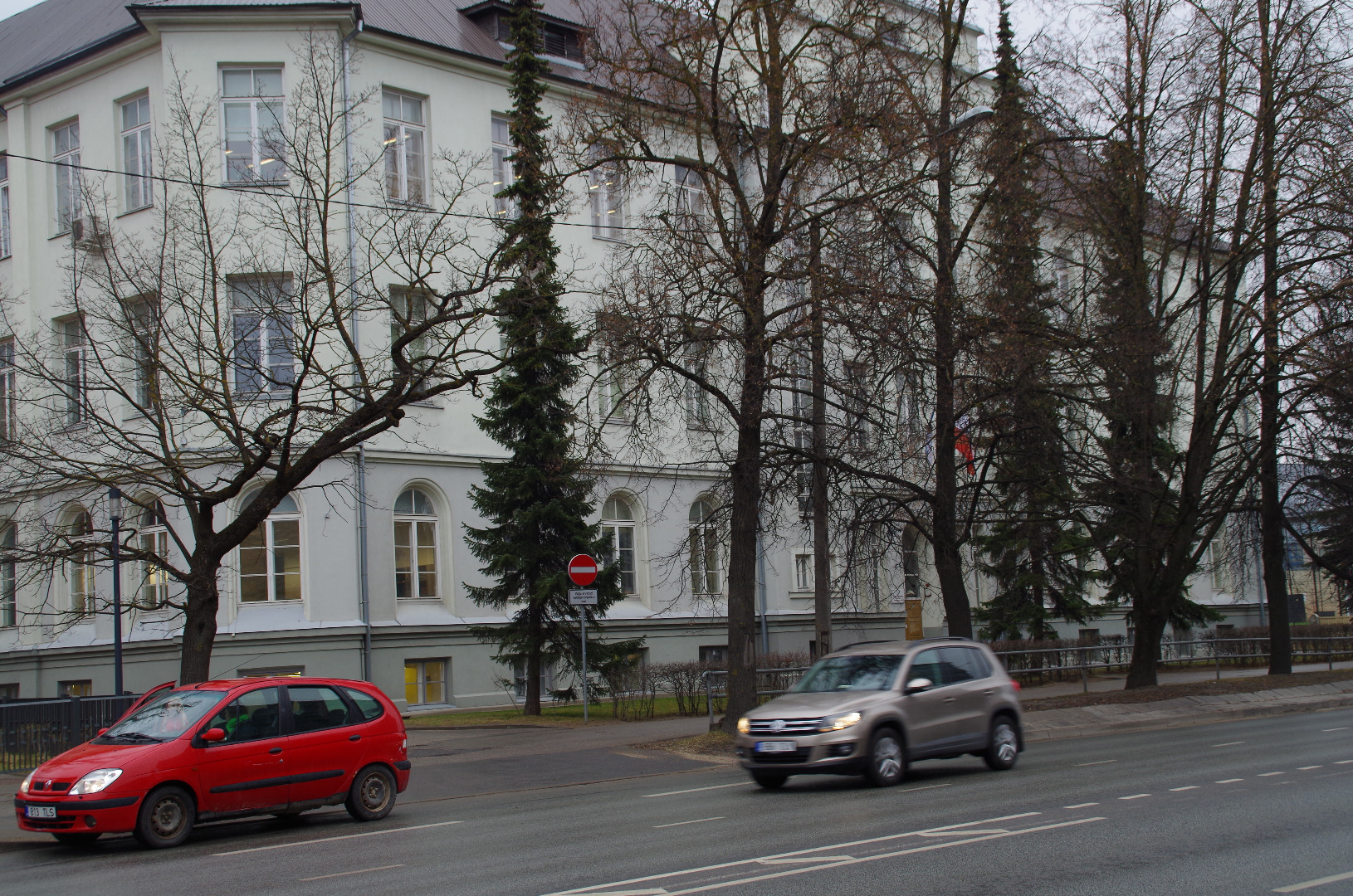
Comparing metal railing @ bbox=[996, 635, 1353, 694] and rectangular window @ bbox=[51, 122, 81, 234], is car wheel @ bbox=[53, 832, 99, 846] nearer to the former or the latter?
metal railing @ bbox=[996, 635, 1353, 694]

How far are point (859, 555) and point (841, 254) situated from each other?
7.17m

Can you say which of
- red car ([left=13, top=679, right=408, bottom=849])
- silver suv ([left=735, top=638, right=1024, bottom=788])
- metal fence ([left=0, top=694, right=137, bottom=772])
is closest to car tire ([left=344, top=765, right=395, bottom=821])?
red car ([left=13, top=679, right=408, bottom=849])

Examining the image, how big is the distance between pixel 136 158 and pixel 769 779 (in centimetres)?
2536

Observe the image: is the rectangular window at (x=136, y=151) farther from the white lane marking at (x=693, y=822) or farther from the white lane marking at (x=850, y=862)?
A: the white lane marking at (x=850, y=862)

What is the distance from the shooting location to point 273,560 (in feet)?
97.3

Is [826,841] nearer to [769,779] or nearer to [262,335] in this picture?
[769,779]

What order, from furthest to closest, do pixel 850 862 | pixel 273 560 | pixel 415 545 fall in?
pixel 415 545 < pixel 273 560 < pixel 850 862

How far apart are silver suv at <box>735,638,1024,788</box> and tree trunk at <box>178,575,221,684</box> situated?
8.06 meters

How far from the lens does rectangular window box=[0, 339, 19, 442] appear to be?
20734mm

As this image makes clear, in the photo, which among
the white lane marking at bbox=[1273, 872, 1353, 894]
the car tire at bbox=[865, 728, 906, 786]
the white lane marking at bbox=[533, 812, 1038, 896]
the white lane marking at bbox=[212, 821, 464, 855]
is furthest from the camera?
the car tire at bbox=[865, 728, 906, 786]

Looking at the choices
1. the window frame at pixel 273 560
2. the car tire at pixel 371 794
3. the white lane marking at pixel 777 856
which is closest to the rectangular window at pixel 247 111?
the window frame at pixel 273 560

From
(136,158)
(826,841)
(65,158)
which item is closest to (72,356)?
(136,158)

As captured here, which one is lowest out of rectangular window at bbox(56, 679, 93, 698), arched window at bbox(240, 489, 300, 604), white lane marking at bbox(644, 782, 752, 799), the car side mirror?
white lane marking at bbox(644, 782, 752, 799)

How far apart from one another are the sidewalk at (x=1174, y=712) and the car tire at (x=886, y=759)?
26.4 feet
